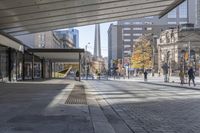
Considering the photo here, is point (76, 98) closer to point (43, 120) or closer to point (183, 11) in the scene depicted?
point (43, 120)

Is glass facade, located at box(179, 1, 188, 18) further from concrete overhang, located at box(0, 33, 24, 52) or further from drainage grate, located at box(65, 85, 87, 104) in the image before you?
drainage grate, located at box(65, 85, 87, 104)

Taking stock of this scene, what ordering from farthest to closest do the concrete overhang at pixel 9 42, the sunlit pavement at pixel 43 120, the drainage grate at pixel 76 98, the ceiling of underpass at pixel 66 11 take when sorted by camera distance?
the concrete overhang at pixel 9 42
the ceiling of underpass at pixel 66 11
the drainage grate at pixel 76 98
the sunlit pavement at pixel 43 120

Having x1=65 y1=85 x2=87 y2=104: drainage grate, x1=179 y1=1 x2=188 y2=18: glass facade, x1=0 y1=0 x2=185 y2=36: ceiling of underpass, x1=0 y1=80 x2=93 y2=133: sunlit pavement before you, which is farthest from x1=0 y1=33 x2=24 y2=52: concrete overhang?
x1=179 y1=1 x2=188 y2=18: glass facade

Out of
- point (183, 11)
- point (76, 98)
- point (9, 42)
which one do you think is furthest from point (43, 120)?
point (183, 11)

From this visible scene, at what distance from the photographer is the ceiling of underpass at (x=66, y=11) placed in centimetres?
3406

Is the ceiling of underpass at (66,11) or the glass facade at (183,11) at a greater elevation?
the glass facade at (183,11)

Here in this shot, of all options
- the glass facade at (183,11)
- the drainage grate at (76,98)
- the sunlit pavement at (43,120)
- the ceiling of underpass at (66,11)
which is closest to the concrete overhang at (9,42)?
the ceiling of underpass at (66,11)

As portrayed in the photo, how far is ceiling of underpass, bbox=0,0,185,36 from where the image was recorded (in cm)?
3406

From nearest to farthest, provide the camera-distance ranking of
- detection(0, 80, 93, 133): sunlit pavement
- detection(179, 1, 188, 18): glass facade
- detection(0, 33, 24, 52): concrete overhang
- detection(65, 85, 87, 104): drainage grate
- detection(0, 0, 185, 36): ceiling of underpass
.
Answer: detection(0, 80, 93, 133): sunlit pavement, detection(65, 85, 87, 104): drainage grate, detection(0, 0, 185, 36): ceiling of underpass, detection(0, 33, 24, 52): concrete overhang, detection(179, 1, 188, 18): glass facade

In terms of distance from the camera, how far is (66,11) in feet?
126

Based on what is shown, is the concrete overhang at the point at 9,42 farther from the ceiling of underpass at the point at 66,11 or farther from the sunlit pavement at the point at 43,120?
the sunlit pavement at the point at 43,120

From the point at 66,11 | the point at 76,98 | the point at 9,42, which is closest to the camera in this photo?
the point at 76,98

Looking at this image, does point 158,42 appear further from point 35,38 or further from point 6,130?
point 6,130

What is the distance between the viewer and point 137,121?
14.4 meters
